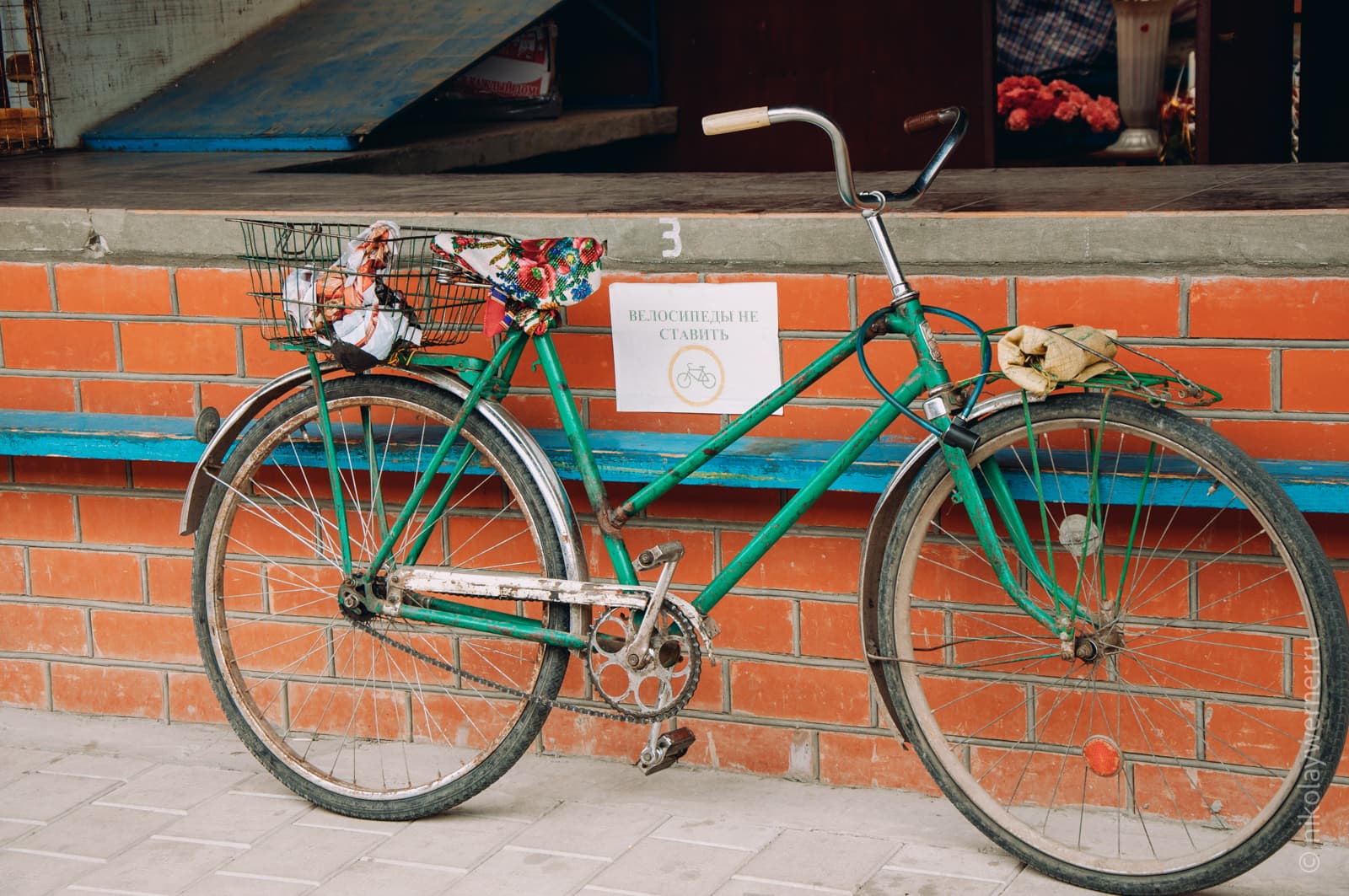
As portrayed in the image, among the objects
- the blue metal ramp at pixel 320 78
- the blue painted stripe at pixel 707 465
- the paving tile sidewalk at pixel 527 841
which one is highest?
the blue metal ramp at pixel 320 78

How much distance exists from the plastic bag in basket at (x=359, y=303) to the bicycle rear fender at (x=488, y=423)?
12 cm

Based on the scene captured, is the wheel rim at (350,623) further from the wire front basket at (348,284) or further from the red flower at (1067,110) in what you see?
the red flower at (1067,110)

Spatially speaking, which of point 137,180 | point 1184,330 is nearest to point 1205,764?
point 1184,330

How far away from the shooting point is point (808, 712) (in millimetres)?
3105

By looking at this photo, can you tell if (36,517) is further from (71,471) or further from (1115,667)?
(1115,667)

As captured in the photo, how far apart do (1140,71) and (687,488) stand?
3.79 metres

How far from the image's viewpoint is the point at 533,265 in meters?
2.77

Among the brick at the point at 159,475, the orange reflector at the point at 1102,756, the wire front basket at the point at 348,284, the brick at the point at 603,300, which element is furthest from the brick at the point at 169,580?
the orange reflector at the point at 1102,756

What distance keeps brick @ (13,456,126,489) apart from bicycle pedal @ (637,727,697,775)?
1.42 metres

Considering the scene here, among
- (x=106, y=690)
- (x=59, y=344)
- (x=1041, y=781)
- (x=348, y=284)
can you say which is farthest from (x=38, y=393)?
(x=1041, y=781)

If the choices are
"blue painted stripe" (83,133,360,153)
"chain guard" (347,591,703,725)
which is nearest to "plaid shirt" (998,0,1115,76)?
"blue painted stripe" (83,133,360,153)

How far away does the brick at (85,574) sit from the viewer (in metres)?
3.56

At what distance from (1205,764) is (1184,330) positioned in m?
0.77

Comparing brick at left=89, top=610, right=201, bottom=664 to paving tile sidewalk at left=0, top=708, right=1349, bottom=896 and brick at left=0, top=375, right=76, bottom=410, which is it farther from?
brick at left=0, top=375, right=76, bottom=410
